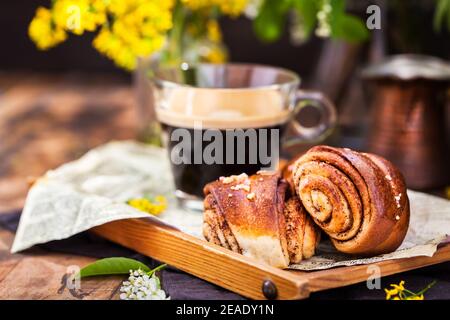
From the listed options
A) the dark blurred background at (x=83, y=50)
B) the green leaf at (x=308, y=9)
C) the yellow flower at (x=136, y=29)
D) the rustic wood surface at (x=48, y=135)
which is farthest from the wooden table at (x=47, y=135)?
the green leaf at (x=308, y=9)

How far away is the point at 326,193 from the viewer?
92cm

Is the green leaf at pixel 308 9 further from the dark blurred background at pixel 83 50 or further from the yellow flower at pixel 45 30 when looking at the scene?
the dark blurred background at pixel 83 50

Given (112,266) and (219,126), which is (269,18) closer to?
(219,126)

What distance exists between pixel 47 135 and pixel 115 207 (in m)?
0.79

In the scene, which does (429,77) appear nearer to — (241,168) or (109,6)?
(241,168)

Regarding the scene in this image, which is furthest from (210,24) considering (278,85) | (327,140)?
(278,85)

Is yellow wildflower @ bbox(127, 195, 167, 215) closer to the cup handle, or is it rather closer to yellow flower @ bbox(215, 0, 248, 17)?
the cup handle

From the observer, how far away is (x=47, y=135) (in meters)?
1.81

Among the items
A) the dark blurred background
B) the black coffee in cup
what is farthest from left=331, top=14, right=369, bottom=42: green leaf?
the dark blurred background

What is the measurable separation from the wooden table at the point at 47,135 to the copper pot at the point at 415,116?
0.64 m

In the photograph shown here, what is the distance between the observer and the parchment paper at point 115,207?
99cm

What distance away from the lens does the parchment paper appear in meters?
0.99

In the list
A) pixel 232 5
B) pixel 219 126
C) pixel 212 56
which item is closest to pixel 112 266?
pixel 219 126

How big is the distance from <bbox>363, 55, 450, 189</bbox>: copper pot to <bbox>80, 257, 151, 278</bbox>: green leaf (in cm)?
61
